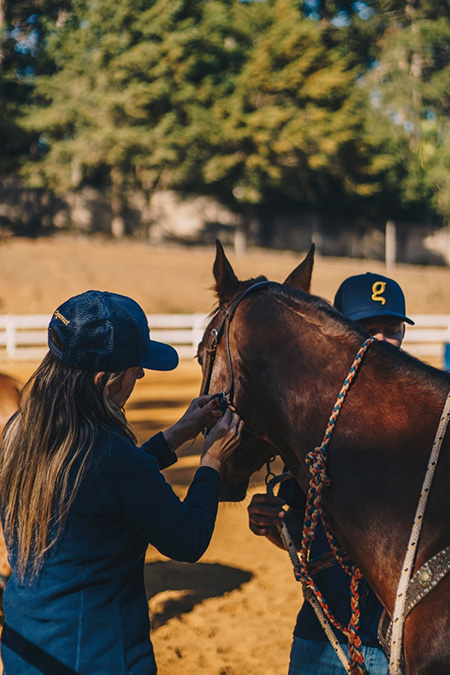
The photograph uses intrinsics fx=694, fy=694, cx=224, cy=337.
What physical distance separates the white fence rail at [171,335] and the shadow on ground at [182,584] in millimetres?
10061

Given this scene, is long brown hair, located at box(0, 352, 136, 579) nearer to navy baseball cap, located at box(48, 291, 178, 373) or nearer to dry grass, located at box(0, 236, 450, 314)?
navy baseball cap, located at box(48, 291, 178, 373)

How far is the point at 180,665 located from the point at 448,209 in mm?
39156

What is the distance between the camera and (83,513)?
1815 mm

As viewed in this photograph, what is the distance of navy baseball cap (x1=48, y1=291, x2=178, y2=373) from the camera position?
190cm

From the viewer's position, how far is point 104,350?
1.91 metres

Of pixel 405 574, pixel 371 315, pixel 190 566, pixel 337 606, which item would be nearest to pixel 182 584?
pixel 190 566

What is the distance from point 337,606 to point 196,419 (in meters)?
0.81

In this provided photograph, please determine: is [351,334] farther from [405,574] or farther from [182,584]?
[182,584]

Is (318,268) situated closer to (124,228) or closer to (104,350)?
(124,228)

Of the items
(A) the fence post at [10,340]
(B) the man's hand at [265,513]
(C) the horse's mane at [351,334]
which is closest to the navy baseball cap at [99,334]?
(C) the horse's mane at [351,334]

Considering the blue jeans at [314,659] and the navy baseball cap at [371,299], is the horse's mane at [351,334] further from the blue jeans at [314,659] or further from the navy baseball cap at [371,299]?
the blue jeans at [314,659]

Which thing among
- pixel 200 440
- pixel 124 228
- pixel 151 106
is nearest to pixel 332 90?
pixel 151 106

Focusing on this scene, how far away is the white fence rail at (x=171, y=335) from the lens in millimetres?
15773

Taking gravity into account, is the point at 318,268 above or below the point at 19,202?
below
